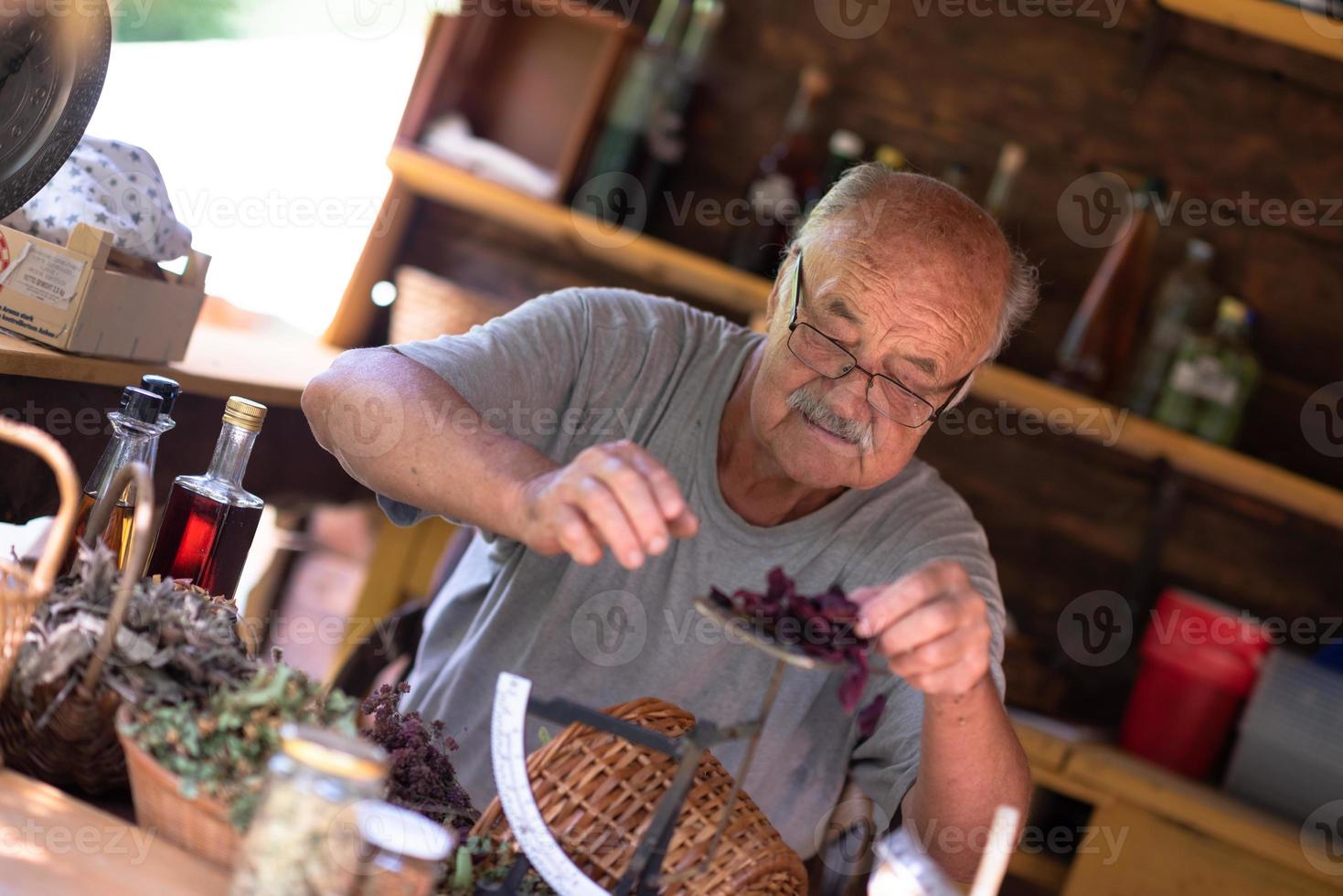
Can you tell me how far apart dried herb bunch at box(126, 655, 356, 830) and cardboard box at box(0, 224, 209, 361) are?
35.6 inches

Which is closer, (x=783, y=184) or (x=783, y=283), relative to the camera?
(x=783, y=283)

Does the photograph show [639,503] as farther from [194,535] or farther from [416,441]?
[194,535]

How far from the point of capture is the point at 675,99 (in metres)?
3.04

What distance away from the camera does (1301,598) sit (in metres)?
2.92

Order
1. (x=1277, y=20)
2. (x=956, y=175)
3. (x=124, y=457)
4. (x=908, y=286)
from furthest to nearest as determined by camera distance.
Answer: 1. (x=956, y=175)
2. (x=1277, y=20)
3. (x=908, y=286)
4. (x=124, y=457)

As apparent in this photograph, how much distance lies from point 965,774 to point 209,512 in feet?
2.81

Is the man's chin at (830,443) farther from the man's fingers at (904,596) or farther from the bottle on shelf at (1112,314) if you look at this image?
the bottle on shelf at (1112,314)

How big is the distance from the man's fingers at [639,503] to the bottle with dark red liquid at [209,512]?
448 millimetres

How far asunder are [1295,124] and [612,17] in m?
1.53

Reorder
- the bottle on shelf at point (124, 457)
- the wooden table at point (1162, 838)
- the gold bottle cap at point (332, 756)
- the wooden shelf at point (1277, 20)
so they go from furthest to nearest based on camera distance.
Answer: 1. the wooden table at point (1162, 838)
2. the wooden shelf at point (1277, 20)
3. the bottle on shelf at point (124, 457)
4. the gold bottle cap at point (332, 756)

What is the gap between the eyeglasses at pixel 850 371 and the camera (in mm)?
1616

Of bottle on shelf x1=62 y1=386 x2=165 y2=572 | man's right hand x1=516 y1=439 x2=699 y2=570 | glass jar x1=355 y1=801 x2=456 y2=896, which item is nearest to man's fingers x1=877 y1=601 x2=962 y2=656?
man's right hand x1=516 y1=439 x2=699 y2=570

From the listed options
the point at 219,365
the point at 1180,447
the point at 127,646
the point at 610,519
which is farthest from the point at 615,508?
the point at 1180,447

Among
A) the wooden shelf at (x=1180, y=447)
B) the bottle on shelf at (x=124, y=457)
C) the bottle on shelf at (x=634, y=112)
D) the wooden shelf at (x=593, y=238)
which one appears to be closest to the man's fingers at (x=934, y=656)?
the bottle on shelf at (x=124, y=457)
